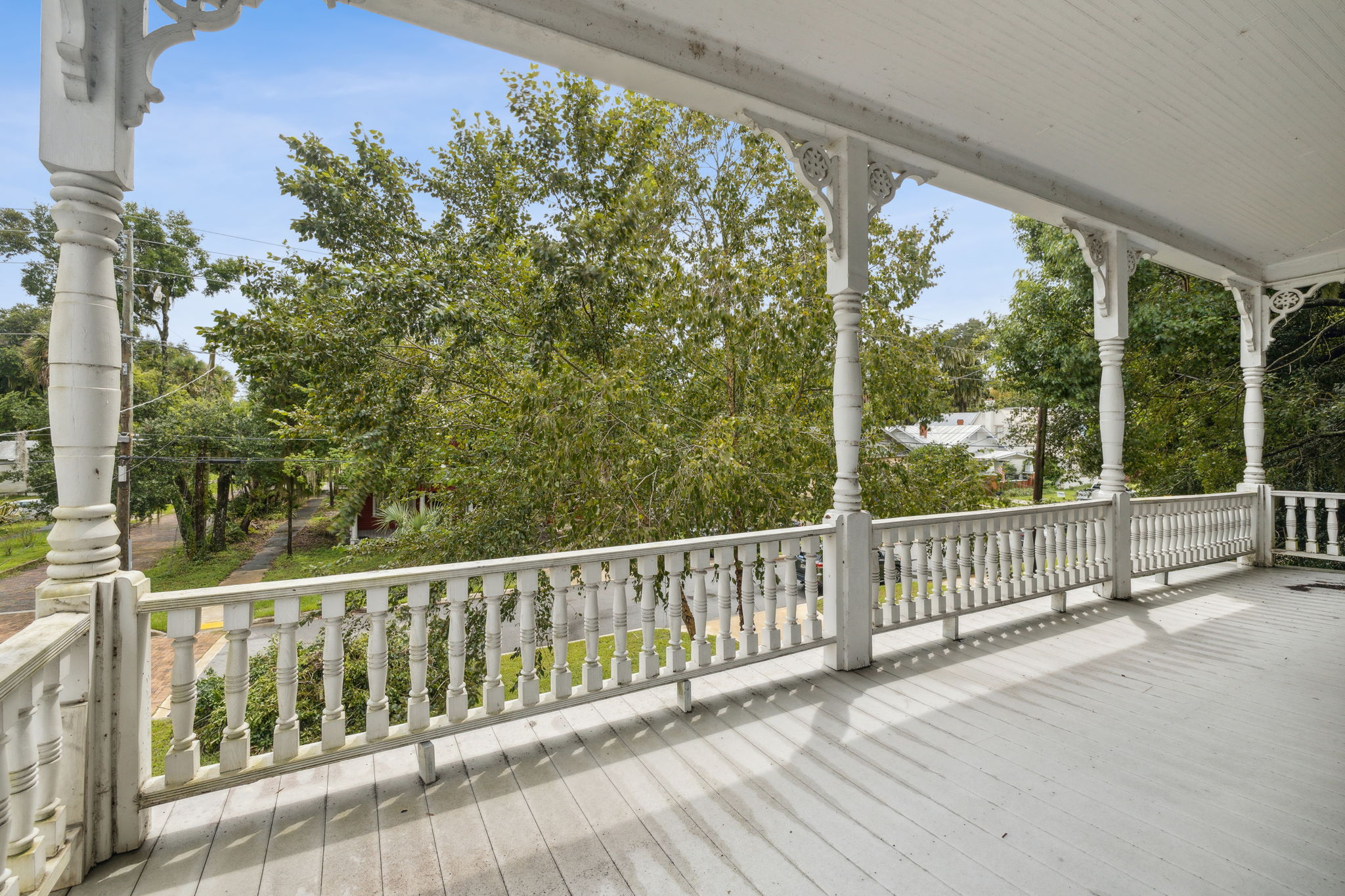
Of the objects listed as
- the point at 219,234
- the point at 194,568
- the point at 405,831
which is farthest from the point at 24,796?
the point at 194,568

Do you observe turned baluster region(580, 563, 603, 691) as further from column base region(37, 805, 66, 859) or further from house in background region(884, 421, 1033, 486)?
house in background region(884, 421, 1033, 486)

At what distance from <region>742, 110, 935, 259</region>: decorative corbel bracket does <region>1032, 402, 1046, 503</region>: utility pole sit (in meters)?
10.3

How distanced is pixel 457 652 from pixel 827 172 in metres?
2.63

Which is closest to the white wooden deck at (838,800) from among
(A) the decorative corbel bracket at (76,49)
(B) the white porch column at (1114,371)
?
(B) the white porch column at (1114,371)

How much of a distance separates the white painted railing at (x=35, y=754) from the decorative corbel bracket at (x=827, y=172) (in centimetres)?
283

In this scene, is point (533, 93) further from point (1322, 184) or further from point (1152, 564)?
point (1152, 564)

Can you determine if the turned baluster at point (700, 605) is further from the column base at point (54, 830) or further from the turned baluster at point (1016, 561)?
the turned baluster at point (1016, 561)

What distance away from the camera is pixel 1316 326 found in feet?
22.4

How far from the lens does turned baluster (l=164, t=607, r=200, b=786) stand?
1.63 m

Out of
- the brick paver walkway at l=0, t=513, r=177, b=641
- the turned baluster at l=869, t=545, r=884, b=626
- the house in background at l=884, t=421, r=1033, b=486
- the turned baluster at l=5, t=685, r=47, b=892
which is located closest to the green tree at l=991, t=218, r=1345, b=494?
the house in background at l=884, t=421, r=1033, b=486

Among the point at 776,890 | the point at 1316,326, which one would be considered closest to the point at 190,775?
the point at 776,890

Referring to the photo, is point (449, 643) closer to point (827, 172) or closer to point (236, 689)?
point (236, 689)

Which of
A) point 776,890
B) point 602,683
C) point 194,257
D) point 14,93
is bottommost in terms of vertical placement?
point 776,890

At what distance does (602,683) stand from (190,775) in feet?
4.15
